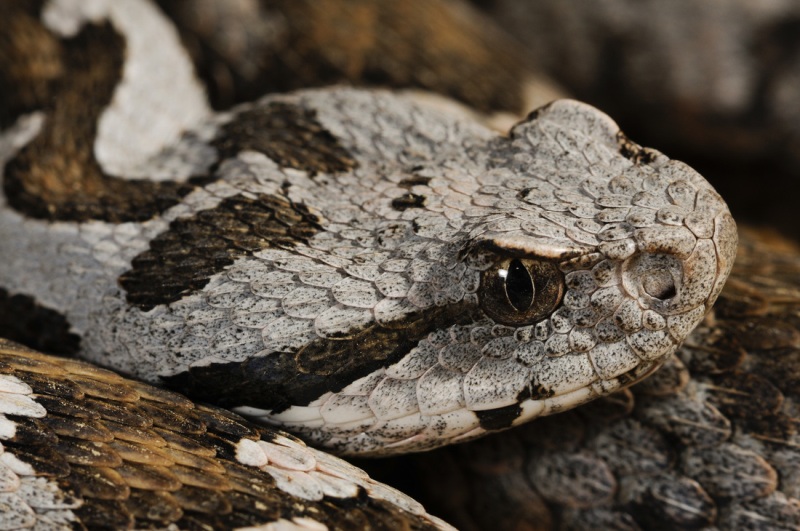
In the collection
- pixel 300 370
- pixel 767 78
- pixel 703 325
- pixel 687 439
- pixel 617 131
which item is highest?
pixel 767 78

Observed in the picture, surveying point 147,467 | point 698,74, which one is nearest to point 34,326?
point 147,467

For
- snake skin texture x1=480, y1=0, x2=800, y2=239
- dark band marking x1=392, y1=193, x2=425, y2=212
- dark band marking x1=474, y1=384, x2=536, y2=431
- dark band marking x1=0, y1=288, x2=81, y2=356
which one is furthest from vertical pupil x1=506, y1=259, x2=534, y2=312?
snake skin texture x1=480, y1=0, x2=800, y2=239

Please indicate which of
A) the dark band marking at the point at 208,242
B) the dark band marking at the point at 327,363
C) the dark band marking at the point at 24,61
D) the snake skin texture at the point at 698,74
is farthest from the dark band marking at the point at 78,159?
the snake skin texture at the point at 698,74

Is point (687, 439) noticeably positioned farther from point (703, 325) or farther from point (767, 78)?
point (767, 78)

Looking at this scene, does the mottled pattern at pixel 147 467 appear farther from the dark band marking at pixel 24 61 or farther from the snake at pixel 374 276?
the dark band marking at pixel 24 61

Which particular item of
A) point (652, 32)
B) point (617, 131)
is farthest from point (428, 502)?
point (652, 32)

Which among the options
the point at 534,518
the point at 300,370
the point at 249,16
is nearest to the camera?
the point at 300,370

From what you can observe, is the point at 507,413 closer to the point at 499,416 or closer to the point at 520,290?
the point at 499,416
